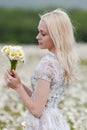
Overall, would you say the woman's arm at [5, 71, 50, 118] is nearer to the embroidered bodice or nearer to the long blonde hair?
the embroidered bodice

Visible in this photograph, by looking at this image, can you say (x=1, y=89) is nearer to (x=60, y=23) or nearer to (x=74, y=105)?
(x=74, y=105)

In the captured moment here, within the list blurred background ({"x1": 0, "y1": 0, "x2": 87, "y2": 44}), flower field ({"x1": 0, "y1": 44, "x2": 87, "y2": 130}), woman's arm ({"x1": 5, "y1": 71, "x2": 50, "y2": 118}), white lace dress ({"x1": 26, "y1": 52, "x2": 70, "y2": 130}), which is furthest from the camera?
blurred background ({"x1": 0, "y1": 0, "x2": 87, "y2": 44})

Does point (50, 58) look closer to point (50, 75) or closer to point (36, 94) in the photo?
point (50, 75)

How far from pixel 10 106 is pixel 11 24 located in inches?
1726

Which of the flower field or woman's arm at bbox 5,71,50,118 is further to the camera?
the flower field

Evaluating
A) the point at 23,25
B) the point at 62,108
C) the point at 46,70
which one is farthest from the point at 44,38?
the point at 23,25

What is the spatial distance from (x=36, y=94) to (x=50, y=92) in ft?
0.85

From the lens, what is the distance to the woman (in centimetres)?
689

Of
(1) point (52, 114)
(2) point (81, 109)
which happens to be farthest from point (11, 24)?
(1) point (52, 114)

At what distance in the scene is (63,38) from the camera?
22.8ft

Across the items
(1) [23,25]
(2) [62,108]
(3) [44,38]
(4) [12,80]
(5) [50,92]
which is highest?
(3) [44,38]

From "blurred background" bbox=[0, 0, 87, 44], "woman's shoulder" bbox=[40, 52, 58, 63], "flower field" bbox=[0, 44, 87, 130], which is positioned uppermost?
"woman's shoulder" bbox=[40, 52, 58, 63]

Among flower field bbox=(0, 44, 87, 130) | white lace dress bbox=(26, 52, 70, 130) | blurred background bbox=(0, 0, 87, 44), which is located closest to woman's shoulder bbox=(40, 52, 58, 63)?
white lace dress bbox=(26, 52, 70, 130)

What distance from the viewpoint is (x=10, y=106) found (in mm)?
13766
